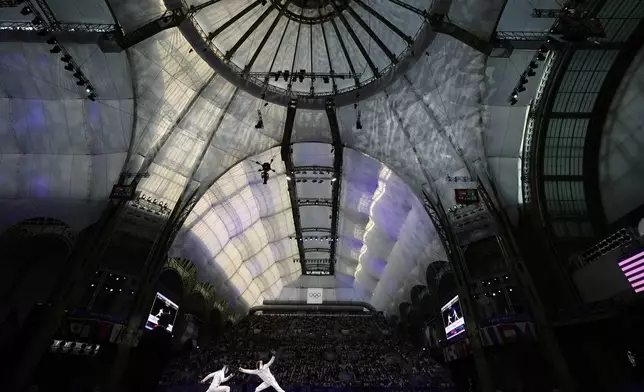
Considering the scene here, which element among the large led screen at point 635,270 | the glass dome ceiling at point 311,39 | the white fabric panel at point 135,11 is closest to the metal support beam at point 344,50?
the glass dome ceiling at point 311,39

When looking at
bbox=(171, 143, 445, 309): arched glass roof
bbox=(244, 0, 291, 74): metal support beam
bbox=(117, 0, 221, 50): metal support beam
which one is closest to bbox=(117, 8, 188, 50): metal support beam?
bbox=(117, 0, 221, 50): metal support beam

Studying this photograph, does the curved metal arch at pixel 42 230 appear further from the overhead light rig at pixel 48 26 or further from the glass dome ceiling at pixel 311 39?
the glass dome ceiling at pixel 311 39

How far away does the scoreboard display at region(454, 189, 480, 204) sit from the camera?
22720 mm

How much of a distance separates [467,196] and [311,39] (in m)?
17.4

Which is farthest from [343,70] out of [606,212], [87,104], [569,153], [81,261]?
[81,261]

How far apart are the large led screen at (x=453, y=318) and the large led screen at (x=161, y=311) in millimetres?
23397

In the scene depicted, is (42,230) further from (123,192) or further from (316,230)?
(316,230)

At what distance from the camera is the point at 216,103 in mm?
27328

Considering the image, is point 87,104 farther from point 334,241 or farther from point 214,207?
point 334,241

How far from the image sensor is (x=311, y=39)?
88.9ft

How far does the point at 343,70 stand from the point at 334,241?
2735cm

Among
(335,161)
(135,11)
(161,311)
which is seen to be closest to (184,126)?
(135,11)

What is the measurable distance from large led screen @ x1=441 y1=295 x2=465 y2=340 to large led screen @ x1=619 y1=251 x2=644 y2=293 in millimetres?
10109

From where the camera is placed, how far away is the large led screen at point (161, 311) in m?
26.1
